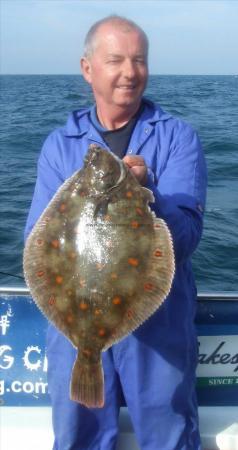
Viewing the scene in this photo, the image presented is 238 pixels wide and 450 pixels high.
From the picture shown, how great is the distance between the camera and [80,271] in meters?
2.33

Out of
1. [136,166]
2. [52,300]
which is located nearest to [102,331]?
[52,300]

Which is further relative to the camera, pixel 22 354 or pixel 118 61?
pixel 22 354

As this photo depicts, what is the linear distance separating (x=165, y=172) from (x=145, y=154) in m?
0.13

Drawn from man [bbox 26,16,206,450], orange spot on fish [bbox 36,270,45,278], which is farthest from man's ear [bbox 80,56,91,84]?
orange spot on fish [bbox 36,270,45,278]

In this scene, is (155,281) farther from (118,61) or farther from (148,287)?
(118,61)

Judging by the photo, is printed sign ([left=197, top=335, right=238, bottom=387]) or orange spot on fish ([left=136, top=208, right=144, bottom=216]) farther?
printed sign ([left=197, top=335, right=238, bottom=387])

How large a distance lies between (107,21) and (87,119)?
1.53 ft

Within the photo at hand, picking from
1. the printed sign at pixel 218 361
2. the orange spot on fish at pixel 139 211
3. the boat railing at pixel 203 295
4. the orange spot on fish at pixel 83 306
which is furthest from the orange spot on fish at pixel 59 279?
the printed sign at pixel 218 361

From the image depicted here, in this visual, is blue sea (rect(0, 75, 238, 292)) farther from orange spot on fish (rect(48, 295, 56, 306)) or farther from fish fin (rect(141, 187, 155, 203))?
orange spot on fish (rect(48, 295, 56, 306))

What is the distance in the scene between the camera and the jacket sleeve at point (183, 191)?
2.50 m

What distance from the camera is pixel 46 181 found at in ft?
9.45

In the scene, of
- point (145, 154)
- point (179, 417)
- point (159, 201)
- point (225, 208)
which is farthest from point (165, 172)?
point (225, 208)

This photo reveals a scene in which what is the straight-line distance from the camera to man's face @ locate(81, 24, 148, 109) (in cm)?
273

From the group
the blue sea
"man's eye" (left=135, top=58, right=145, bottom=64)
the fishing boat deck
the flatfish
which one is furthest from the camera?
the blue sea
